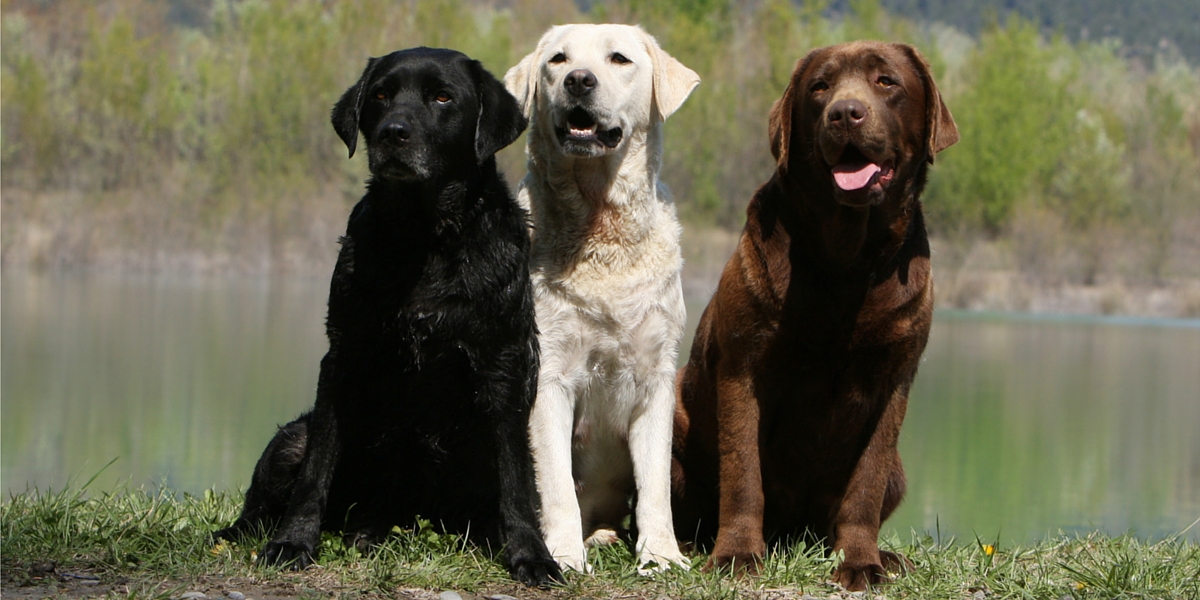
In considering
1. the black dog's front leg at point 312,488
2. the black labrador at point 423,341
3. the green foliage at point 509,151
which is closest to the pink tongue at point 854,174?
the black labrador at point 423,341

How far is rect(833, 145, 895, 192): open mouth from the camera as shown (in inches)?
150

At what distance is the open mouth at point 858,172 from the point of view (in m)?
3.81

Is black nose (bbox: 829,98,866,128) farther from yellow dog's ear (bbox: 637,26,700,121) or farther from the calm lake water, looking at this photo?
the calm lake water

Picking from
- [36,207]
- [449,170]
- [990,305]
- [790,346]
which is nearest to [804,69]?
[790,346]

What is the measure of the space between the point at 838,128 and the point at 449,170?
127 cm

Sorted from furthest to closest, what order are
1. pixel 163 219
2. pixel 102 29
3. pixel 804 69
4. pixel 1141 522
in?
pixel 102 29, pixel 163 219, pixel 1141 522, pixel 804 69

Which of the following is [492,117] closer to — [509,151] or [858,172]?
[858,172]

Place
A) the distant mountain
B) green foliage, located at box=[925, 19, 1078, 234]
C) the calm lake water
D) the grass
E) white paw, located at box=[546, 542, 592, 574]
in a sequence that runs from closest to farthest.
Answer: the grass → white paw, located at box=[546, 542, 592, 574] → the calm lake water → green foliage, located at box=[925, 19, 1078, 234] → the distant mountain

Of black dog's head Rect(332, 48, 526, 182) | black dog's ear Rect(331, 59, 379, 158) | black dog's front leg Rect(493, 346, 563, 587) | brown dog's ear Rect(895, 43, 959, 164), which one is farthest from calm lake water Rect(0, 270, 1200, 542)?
black dog's head Rect(332, 48, 526, 182)

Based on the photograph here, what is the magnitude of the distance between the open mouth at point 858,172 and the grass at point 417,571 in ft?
4.14

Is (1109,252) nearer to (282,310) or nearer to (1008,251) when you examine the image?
(1008,251)

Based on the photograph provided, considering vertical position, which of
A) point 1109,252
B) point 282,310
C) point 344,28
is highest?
point 344,28

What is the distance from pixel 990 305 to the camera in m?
26.4

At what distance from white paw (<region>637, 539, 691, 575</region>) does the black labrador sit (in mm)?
375
